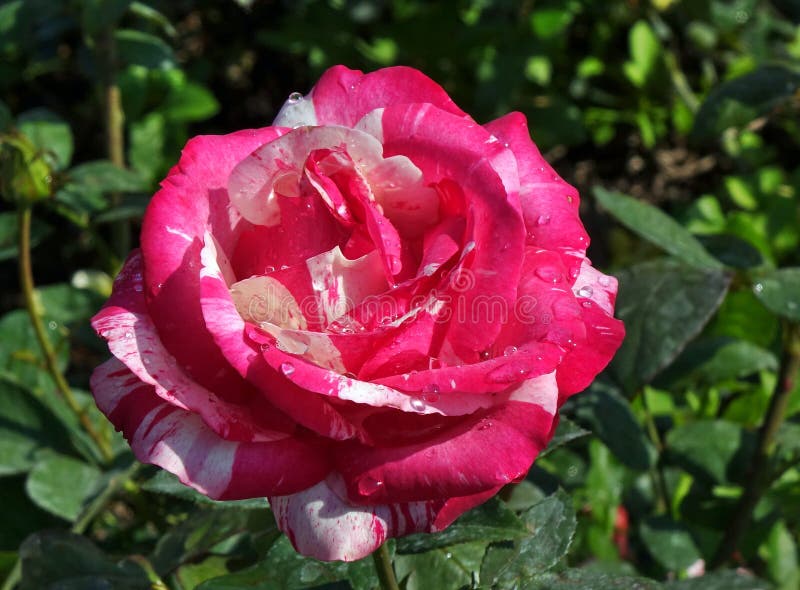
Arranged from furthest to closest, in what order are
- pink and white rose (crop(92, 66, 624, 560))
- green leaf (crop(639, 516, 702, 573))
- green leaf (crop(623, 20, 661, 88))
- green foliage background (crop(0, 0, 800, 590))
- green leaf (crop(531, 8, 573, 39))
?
green leaf (crop(623, 20, 661, 88))
green leaf (crop(531, 8, 573, 39))
green leaf (crop(639, 516, 702, 573))
green foliage background (crop(0, 0, 800, 590))
pink and white rose (crop(92, 66, 624, 560))

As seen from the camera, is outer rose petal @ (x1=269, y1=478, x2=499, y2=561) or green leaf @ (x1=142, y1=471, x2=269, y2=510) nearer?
outer rose petal @ (x1=269, y1=478, x2=499, y2=561)

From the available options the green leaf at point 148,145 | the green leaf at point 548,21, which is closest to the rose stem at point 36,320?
the green leaf at point 148,145

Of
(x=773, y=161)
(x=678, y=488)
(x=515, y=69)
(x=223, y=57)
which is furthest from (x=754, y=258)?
(x=223, y=57)

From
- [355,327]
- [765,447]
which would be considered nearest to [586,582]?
[355,327]

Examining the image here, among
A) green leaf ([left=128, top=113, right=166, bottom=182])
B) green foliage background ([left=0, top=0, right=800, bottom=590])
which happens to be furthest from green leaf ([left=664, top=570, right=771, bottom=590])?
green leaf ([left=128, top=113, right=166, bottom=182])

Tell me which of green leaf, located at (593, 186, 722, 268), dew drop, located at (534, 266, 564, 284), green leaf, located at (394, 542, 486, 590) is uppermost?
dew drop, located at (534, 266, 564, 284)

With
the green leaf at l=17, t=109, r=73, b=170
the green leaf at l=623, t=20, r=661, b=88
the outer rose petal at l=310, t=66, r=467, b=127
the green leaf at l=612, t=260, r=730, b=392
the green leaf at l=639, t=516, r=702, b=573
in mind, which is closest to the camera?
the outer rose petal at l=310, t=66, r=467, b=127

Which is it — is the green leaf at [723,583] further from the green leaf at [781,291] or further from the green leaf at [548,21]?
the green leaf at [548,21]

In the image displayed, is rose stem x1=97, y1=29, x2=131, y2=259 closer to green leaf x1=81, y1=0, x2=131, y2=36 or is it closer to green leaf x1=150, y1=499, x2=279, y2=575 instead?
green leaf x1=81, y1=0, x2=131, y2=36
